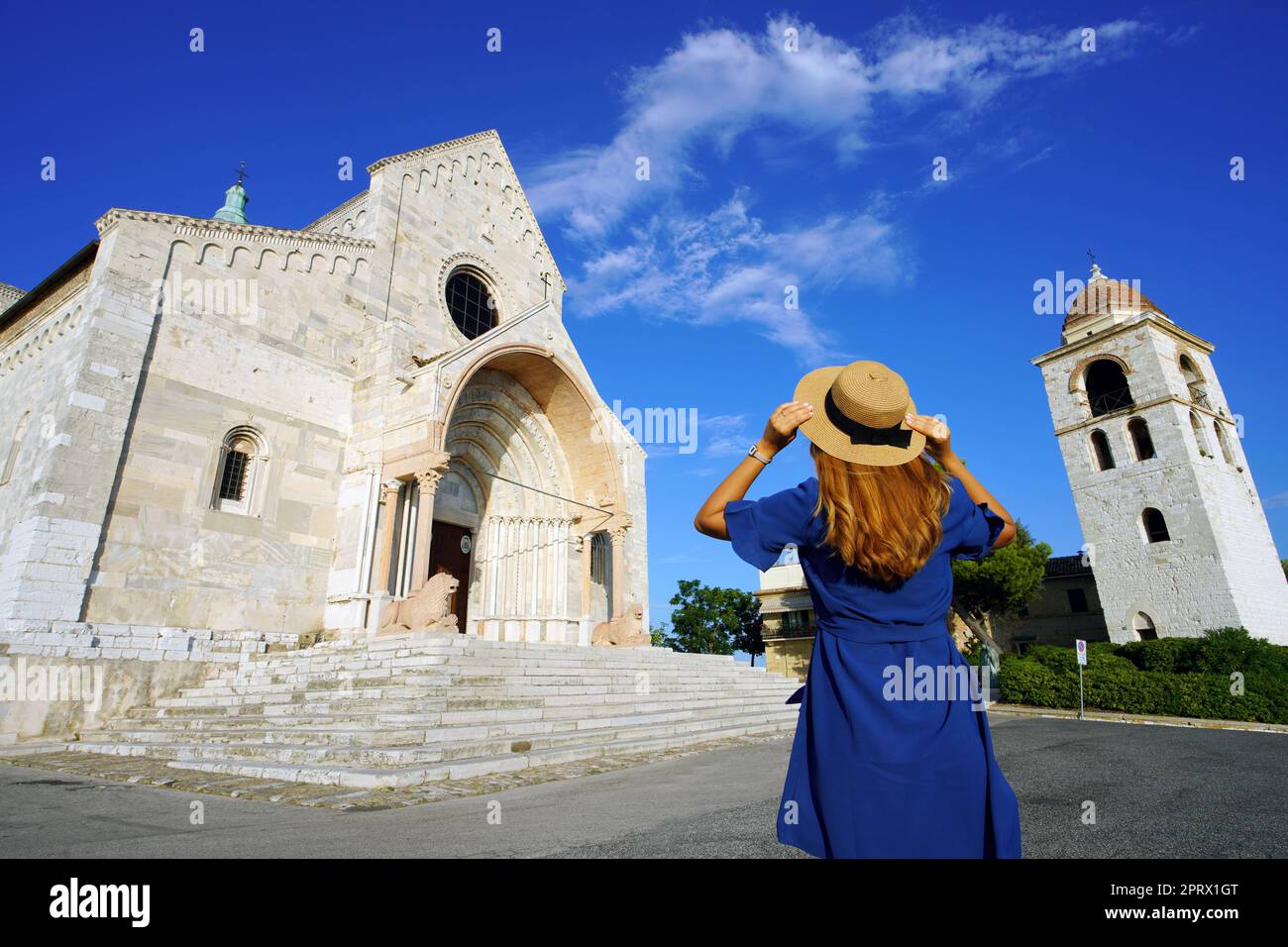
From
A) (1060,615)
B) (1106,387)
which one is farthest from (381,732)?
(1060,615)

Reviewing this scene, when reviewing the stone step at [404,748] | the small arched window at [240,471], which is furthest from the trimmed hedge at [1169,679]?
the small arched window at [240,471]

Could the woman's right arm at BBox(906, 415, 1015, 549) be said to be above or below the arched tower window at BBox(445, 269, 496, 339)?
below

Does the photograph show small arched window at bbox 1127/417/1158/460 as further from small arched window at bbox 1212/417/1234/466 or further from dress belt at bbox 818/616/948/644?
dress belt at bbox 818/616/948/644

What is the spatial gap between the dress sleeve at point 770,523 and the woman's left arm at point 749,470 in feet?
0.11

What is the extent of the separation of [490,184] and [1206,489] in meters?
28.9

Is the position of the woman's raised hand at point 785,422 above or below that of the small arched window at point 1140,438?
below

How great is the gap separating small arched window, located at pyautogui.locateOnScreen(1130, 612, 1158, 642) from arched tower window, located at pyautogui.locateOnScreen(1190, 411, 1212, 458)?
713 cm

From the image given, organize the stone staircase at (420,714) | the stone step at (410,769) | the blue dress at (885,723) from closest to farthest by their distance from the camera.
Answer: the blue dress at (885,723)
the stone step at (410,769)
the stone staircase at (420,714)

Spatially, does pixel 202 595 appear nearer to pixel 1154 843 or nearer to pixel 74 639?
pixel 74 639

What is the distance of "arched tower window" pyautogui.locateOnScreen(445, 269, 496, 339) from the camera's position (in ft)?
66.2

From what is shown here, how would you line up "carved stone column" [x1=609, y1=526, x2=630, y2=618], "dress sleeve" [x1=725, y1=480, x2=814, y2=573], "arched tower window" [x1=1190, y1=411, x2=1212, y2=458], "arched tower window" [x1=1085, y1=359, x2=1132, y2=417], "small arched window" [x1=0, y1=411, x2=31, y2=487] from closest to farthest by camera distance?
"dress sleeve" [x1=725, y1=480, x2=814, y2=573] → "small arched window" [x1=0, y1=411, x2=31, y2=487] → "carved stone column" [x1=609, y1=526, x2=630, y2=618] → "arched tower window" [x1=1190, y1=411, x2=1212, y2=458] → "arched tower window" [x1=1085, y1=359, x2=1132, y2=417]

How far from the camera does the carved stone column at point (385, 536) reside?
14.3 meters
